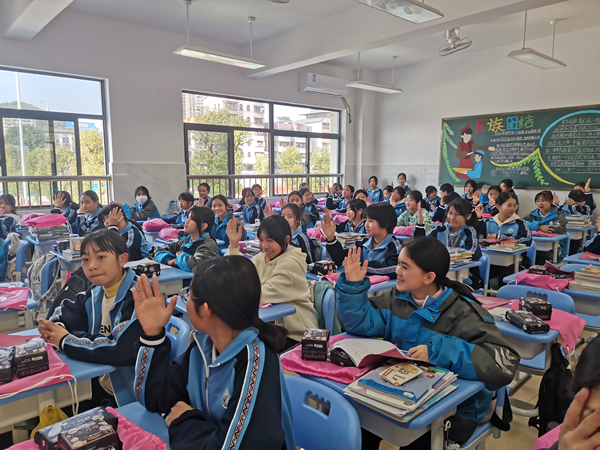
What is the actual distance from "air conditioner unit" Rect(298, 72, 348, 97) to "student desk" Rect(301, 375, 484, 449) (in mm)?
8349

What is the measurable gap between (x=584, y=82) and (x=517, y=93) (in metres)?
1.09

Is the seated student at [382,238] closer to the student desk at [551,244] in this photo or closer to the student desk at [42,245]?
the student desk at [551,244]

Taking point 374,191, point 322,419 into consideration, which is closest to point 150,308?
point 322,419

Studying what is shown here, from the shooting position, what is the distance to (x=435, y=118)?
364 inches

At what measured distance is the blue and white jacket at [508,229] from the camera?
14.2ft

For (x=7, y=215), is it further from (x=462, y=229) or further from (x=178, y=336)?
(x=462, y=229)

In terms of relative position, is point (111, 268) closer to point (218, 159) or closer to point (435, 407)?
point (435, 407)

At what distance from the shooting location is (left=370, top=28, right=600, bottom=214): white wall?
7.19 meters

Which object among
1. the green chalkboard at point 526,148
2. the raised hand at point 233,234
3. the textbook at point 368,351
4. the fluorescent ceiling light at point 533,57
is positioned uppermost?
the fluorescent ceiling light at point 533,57

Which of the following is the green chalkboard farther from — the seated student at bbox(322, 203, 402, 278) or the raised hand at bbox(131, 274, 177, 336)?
the raised hand at bbox(131, 274, 177, 336)

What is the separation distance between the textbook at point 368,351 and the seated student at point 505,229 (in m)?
3.21

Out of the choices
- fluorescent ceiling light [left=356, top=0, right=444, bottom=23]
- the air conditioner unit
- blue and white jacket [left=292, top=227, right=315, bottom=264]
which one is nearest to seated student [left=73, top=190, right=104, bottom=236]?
blue and white jacket [left=292, top=227, right=315, bottom=264]

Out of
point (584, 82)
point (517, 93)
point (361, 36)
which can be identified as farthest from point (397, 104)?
point (361, 36)

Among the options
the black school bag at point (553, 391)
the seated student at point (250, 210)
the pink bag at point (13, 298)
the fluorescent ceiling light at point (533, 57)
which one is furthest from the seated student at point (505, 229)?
the pink bag at point (13, 298)
